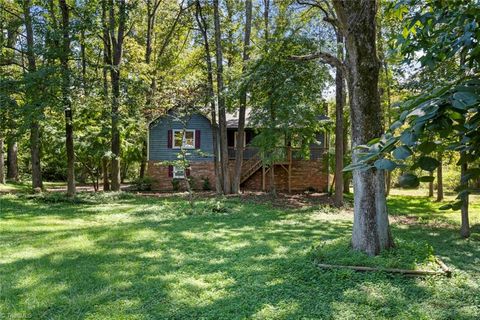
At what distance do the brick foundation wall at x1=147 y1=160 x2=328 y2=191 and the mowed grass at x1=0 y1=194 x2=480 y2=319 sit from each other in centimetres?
1009

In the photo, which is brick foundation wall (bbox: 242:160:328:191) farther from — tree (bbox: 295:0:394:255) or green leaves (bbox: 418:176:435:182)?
green leaves (bbox: 418:176:435:182)

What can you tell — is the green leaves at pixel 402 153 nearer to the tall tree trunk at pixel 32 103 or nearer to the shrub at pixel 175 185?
the tall tree trunk at pixel 32 103

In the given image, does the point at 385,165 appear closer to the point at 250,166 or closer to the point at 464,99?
the point at 464,99

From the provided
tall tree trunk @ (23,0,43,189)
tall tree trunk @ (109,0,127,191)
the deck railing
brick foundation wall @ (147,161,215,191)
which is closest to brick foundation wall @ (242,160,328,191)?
the deck railing

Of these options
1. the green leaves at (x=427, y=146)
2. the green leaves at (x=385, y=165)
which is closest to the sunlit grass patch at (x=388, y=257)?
the green leaves at (x=427, y=146)

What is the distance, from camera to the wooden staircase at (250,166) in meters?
19.6

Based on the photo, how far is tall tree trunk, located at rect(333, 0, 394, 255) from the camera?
5.89 meters

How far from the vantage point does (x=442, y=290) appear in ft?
15.2

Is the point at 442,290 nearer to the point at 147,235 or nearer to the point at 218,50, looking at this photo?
the point at 147,235

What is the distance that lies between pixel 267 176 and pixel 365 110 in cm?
1479

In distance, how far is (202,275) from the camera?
532 cm

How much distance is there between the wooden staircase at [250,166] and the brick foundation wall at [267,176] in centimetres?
64

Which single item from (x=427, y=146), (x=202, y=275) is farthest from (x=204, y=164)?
(x=427, y=146)

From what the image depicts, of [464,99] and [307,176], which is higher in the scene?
[464,99]
